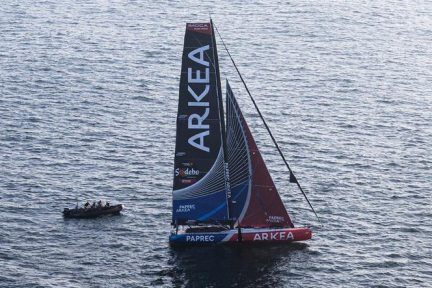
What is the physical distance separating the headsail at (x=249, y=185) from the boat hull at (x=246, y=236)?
1444 mm

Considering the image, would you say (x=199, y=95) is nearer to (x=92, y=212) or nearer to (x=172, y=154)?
(x=92, y=212)

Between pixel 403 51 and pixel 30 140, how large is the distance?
274 feet

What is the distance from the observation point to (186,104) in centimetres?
10612

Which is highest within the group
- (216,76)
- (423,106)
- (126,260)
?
(216,76)

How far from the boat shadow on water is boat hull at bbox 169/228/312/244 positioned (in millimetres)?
703

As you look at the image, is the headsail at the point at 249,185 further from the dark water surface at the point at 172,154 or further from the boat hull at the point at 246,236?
the dark water surface at the point at 172,154

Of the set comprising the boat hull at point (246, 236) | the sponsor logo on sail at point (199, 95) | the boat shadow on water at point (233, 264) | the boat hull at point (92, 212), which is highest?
the sponsor logo on sail at point (199, 95)

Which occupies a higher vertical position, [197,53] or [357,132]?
[197,53]

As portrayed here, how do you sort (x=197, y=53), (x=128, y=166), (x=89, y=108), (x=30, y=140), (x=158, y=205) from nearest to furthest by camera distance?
(x=197, y=53) < (x=158, y=205) < (x=128, y=166) < (x=30, y=140) < (x=89, y=108)

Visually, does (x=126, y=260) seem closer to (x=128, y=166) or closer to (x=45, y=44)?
(x=128, y=166)

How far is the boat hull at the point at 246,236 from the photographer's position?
359 ft

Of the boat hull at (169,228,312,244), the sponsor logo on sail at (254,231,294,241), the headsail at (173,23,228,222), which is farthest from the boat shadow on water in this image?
the headsail at (173,23,228,222)

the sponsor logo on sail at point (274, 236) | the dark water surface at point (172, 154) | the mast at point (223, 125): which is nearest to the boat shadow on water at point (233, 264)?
the dark water surface at point (172, 154)

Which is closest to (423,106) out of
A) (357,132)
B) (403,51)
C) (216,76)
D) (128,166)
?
(357,132)
